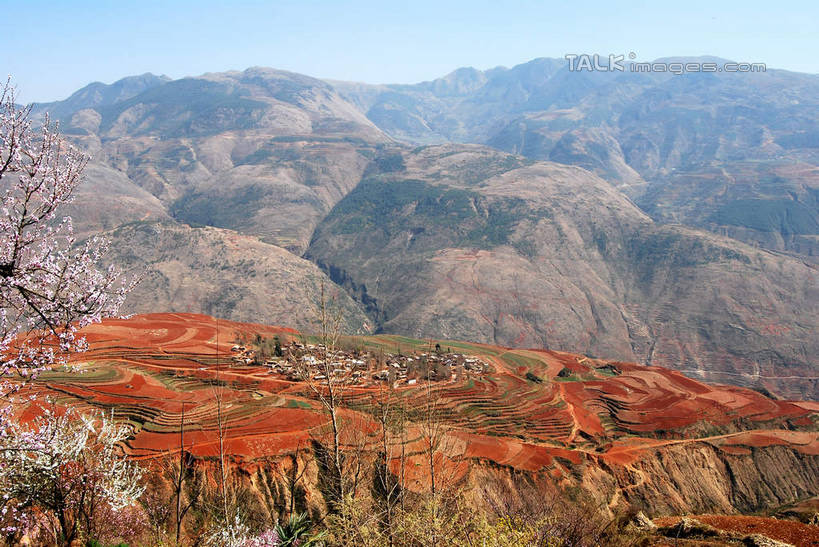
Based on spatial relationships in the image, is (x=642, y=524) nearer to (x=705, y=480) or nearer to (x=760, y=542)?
(x=760, y=542)

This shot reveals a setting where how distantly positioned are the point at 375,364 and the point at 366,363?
1630 mm

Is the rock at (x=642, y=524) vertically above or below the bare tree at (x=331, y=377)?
below

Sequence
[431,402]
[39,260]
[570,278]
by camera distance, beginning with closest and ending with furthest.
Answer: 1. [39,260]
2. [431,402]
3. [570,278]

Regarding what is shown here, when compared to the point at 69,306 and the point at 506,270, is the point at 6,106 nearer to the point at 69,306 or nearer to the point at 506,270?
the point at 69,306

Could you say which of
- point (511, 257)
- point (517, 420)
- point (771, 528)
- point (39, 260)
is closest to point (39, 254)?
point (39, 260)

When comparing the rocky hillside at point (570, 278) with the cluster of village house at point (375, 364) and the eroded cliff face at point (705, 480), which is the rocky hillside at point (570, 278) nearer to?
the cluster of village house at point (375, 364)

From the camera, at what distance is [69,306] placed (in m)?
8.93

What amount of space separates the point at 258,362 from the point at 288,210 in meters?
120

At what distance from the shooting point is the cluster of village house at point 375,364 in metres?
42.1

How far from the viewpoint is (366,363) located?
46156mm

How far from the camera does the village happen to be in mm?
42375

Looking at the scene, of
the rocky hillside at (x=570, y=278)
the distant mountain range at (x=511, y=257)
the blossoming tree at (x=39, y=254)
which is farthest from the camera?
the distant mountain range at (x=511, y=257)

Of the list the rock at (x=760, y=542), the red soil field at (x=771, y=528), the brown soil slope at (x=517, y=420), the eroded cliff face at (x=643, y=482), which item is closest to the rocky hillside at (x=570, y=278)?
the brown soil slope at (x=517, y=420)

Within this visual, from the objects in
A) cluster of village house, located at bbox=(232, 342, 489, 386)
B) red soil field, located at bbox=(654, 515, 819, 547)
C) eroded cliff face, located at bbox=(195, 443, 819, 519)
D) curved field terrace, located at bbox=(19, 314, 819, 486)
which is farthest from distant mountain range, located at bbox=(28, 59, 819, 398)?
red soil field, located at bbox=(654, 515, 819, 547)
